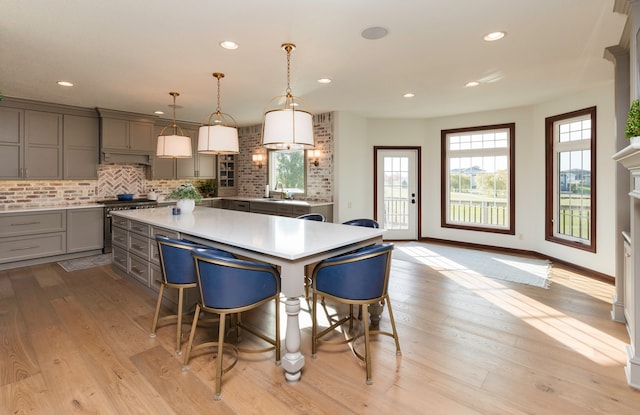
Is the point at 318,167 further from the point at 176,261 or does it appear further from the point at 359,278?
the point at 359,278

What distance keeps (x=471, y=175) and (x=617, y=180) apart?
3.61m

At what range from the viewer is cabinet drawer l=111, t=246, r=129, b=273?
423cm

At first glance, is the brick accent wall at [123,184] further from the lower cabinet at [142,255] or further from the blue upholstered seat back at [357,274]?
the blue upholstered seat back at [357,274]

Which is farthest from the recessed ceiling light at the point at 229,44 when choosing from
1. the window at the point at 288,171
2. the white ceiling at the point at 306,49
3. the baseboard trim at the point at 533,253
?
the baseboard trim at the point at 533,253

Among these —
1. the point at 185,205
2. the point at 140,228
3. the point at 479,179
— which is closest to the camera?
the point at 140,228

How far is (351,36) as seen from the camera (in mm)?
3008

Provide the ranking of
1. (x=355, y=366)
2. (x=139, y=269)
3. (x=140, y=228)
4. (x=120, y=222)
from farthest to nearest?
(x=120, y=222)
(x=139, y=269)
(x=140, y=228)
(x=355, y=366)

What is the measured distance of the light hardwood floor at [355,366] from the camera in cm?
199

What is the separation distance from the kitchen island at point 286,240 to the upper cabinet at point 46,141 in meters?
3.11

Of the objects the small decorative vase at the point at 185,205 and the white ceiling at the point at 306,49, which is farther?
the small decorative vase at the point at 185,205

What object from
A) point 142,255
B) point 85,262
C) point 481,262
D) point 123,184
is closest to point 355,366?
point 142,255

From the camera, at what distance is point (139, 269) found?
12.7 feet

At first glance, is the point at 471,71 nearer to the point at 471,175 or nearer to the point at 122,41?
the point at 471,175

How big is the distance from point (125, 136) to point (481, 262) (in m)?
6.67
